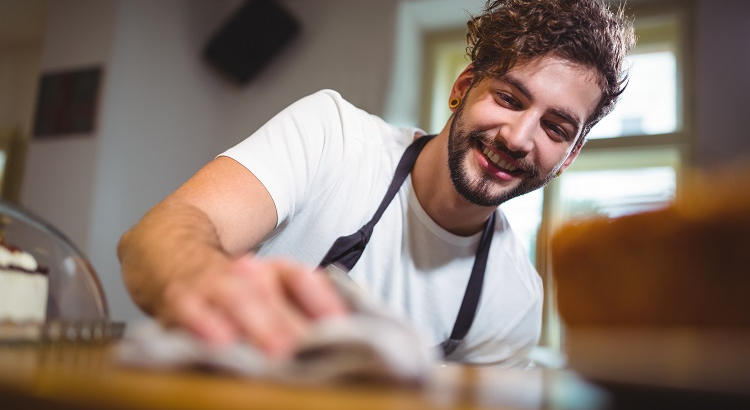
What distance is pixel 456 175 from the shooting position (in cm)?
115

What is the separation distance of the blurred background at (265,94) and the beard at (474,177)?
3.62 feet

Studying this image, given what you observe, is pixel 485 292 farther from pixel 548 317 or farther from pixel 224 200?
pixel 548 317

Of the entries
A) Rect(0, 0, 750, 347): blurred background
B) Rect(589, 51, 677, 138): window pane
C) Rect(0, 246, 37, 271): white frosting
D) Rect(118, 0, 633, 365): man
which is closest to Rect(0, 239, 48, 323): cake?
Rect(0, 246, 37, 271): white frosting

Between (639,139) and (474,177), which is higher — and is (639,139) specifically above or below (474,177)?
above

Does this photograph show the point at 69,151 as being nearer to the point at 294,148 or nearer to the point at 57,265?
the point at 57,265

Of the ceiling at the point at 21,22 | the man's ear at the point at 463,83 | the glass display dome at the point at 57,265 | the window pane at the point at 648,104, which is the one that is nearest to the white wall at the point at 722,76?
the window pane at the point at 648,104

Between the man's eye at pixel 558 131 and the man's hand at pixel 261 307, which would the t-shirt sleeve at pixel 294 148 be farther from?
the man's hand at pixel 261 307

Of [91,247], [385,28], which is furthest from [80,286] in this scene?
[385,28]

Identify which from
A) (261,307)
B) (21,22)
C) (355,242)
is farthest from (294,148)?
(21,22)

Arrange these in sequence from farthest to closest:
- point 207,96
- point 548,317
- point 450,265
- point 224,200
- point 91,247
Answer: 1. point 207,96
2. point 548,317
3. point 91,247
4. point 450,265
5. point 224,200

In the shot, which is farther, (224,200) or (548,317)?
(548,317)

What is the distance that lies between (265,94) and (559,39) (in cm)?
206

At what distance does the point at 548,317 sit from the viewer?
2531 mm

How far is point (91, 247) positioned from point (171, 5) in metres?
1.17
